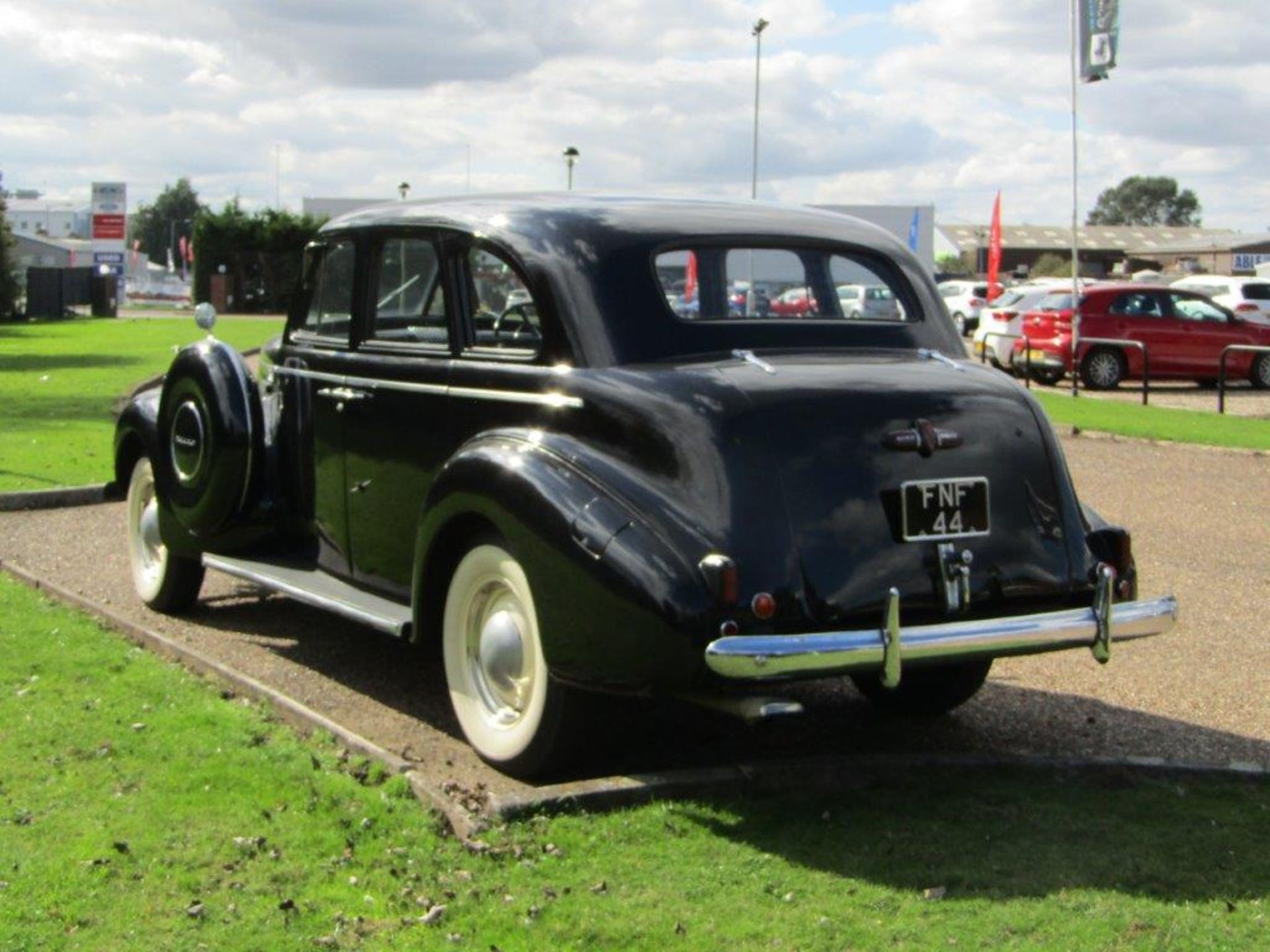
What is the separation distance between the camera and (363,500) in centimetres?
714

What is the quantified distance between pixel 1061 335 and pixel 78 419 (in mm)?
14465

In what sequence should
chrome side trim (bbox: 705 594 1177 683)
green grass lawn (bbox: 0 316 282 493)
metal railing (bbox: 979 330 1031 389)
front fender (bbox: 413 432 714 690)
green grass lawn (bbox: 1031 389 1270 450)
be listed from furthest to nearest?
1. metal railing (bbox: 979 330 1031 389)
2. green grass lawn (bbox: 1031 389 1270 450)
3. green grass lawn (bbox: 0 316 282 493)
4. front fender (bbox: 413 432 714 690)
5. chrome side trim (bbox: 705 594 1177 683)

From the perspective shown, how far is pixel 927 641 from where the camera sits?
5.36 metres

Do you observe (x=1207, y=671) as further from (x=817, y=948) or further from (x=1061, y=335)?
(x=1061, y=335)

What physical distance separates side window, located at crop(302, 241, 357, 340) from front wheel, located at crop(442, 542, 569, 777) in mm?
1730

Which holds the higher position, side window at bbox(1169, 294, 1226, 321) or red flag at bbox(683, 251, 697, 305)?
side window at bbox(1169, 294, 1226, 321)

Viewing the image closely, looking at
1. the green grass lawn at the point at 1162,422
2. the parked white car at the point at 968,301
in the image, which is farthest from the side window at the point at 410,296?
the parked white car at the point at 968,301

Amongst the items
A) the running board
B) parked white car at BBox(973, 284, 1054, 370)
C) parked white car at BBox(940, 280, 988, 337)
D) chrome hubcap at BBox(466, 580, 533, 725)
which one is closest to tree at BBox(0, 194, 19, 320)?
parked white car at BBox(940, 280, 988, 337)

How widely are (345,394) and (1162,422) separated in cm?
1391

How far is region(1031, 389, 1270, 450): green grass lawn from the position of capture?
1761 cm

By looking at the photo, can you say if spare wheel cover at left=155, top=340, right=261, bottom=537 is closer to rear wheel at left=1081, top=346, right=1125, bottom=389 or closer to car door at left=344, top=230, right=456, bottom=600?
car door at left=344, top=230, right=456, bottom=600

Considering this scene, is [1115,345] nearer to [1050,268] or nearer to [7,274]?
[7,274]

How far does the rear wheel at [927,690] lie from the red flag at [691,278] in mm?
1559

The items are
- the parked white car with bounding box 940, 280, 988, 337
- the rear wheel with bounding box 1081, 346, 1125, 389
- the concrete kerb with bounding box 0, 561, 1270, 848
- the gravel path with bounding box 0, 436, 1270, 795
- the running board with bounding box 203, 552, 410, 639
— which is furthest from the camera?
the parked white car with bounding box 940, 280, 988, 337
